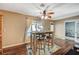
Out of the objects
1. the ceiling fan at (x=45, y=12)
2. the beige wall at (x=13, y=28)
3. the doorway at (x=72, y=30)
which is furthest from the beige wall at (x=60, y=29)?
the beige wall at (x=13, y=28)

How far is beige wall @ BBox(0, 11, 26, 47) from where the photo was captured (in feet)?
7.05

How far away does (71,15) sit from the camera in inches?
85.8

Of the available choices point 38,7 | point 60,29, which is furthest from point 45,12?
point 60,29

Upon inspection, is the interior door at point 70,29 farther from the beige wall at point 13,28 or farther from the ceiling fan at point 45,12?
the beige wall at point 13,28

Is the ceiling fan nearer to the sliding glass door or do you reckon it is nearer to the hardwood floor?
the sliding glass door

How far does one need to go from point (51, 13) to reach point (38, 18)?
0.86 ft

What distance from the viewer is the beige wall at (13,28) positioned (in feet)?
7.05

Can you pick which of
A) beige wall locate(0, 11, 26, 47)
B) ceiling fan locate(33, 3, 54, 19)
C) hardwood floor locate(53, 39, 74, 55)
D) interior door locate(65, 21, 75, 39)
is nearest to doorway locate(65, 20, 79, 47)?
interior door locate(65, 21, 75, 39)

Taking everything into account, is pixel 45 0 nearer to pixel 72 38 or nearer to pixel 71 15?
pixel 71 15

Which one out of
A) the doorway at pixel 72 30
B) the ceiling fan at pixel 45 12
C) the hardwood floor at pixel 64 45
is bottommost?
the hardwood floor at pixel 64 45

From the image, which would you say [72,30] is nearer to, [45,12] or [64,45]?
[64,45]

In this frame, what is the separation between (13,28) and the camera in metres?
2.20

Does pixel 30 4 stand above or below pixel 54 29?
above

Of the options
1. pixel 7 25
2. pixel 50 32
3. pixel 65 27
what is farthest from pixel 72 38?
pixel 7 25
